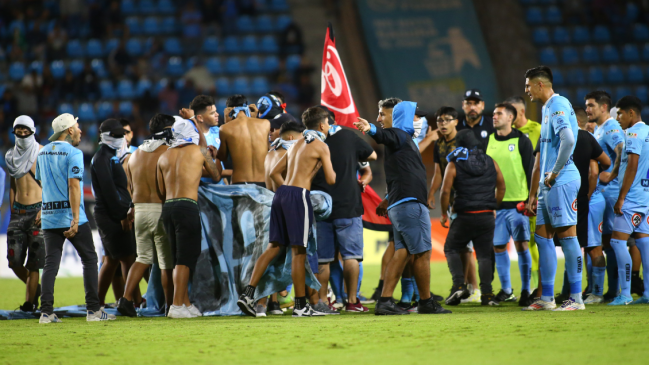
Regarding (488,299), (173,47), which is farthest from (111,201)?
(173,47)

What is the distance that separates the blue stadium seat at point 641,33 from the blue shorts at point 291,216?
18.8 m

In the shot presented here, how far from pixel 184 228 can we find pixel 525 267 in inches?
149

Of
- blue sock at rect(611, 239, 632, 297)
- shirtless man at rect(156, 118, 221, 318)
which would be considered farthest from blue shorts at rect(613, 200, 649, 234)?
shirtless man at rect(156, 118, 221, 318)

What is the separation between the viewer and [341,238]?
23.9ft

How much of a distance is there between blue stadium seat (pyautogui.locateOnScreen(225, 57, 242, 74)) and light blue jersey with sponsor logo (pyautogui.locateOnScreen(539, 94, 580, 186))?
15162 mm

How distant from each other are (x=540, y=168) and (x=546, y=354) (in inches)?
125

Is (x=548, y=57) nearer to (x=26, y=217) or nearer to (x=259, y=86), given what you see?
(x=259, y=86)

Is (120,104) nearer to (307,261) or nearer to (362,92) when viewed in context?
(362,92)

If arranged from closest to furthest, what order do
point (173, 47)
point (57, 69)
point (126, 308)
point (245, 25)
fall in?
point (126, 308) < point (57, 69) < point (173, 47) < point (245, 25)

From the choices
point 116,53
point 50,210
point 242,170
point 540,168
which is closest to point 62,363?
point 50,210

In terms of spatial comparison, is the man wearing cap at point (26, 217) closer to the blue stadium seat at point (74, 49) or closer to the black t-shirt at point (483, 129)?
the black t-shirt at point (483, 129)

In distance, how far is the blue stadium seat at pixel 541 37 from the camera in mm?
22000

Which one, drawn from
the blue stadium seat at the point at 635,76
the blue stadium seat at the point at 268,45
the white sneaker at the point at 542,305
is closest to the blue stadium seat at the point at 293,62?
the blue stadium seat at the point at 268,45

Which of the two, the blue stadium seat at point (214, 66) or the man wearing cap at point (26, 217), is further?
the blue stadium seat at point (214, 66)
